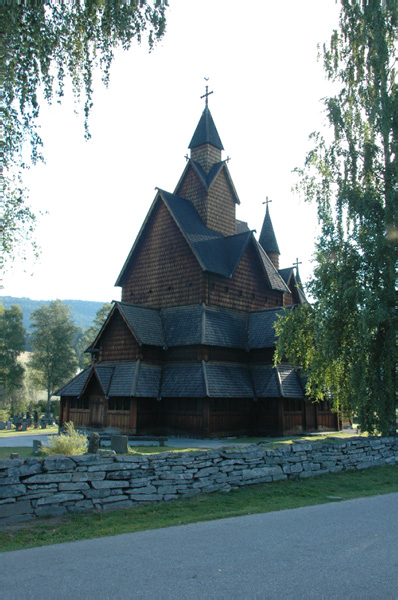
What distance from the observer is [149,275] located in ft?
101

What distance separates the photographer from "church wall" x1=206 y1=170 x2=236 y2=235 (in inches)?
1259

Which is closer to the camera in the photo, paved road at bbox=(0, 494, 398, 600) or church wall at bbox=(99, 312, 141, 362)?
paved road at bbox=(0, 494, 398, 600)

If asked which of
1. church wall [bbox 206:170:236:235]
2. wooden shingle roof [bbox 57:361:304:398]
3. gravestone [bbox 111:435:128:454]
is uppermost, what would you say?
church wall [bbox 206:170:236:235]

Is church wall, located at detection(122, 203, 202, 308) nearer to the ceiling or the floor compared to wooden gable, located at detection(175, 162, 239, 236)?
nearer to the floor

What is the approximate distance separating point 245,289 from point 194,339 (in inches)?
248

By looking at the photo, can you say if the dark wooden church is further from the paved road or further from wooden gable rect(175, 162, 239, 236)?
the paved road

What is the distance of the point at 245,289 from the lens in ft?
101

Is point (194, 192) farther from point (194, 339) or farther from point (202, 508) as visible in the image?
point (202, 508)

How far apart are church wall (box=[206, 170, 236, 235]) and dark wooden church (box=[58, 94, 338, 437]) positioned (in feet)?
0.26

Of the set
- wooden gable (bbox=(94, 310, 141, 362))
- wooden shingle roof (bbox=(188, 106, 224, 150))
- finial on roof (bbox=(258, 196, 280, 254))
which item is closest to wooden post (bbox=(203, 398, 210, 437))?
wooden gable (bbox=(94, 310, 141, 362))

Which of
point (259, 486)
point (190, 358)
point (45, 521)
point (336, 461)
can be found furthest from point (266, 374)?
point (45, 521)

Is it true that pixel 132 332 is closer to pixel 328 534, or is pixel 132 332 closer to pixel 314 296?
pixel 314 296

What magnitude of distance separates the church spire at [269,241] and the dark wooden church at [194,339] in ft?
34.7

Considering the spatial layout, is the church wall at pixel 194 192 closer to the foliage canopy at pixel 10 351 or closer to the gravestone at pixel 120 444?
the gravestone at pixel 120 444
